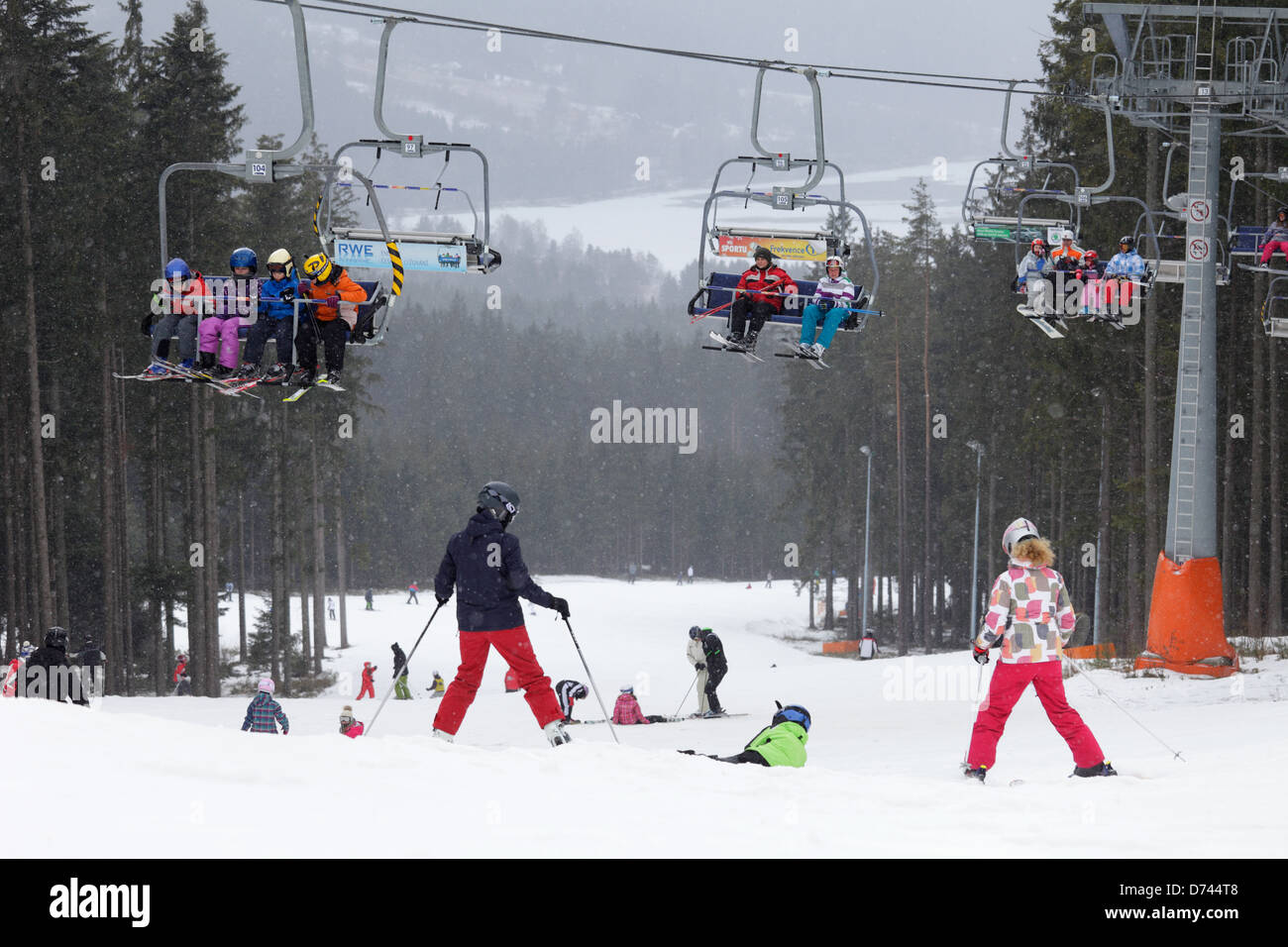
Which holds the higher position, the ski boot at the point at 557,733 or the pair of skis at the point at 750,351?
the pair of skis at the point at 750,351

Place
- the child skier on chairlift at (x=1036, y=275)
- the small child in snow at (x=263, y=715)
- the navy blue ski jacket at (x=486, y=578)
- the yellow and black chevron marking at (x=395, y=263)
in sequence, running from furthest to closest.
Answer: the child skier on chairlift at (x=1036, y=275) < the small child in snow at (x=263, y=715) < the yellow and black chevron marking at (x=395, y=263) < the navy blue ski jacket at (x=486, y=578)

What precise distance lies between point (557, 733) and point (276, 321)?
5317 mm

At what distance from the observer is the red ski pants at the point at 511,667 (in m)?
8.54

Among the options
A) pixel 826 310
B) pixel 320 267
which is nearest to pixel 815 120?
pixel 826 310

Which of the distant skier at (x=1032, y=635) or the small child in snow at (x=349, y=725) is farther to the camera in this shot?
the small child in snow at (x=349, y=725)

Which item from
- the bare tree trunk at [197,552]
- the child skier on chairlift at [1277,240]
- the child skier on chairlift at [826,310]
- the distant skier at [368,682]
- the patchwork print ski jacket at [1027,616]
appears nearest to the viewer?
the patchwork print ski jacket at [1027,616]

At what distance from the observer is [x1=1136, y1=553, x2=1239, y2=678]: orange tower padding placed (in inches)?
583

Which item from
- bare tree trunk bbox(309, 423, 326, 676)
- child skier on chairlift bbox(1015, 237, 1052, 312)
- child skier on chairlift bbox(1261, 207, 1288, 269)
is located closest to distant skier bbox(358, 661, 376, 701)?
bare tree trunk bbox(309, 423, 326, 676)

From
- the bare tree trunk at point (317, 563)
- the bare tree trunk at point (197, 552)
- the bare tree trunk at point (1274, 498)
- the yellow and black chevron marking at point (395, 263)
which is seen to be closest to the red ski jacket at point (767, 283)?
the yellow and black chevron marking at point (395, 263)

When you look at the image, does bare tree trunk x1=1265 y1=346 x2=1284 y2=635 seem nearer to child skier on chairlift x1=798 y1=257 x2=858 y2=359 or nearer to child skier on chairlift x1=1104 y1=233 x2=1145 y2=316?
child skier on chairlift x1=1104 y1=233 x2=1145 y2=316

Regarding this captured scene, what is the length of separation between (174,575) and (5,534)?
11.5ft

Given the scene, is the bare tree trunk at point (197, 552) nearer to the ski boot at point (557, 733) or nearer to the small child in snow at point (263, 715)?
the small child in snow at point (263, 715)

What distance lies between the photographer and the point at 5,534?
1111 inches

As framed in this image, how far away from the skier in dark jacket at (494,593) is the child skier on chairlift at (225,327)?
14.1ft
